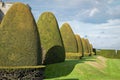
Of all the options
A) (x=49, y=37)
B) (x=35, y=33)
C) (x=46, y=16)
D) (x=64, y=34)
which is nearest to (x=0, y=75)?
(x=35, y=33)

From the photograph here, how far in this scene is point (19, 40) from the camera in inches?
634

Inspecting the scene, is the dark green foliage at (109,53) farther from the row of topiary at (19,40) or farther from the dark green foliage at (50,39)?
the row of topiary at (19,40)

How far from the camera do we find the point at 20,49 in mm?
15961

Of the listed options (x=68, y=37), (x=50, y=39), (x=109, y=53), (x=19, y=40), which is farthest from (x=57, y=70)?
(x=109, y=53)

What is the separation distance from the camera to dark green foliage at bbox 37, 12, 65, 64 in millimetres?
25281

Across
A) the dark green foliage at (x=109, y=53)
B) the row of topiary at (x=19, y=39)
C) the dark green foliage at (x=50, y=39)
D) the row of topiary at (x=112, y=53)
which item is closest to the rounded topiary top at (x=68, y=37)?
the dark green foliage at (x=50, y=39)

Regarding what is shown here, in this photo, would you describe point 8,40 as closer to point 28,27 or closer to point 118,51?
point 28,27

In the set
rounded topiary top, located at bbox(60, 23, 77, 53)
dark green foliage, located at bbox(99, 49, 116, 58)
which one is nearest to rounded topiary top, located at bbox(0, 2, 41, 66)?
rounded topiary top, located at bbox(60, 23, 77, 53)

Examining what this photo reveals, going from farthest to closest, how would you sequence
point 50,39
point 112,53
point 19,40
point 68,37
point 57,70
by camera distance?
point 112,53 < point 68,37 < point 50,39 < point 57,70 < point 19,40

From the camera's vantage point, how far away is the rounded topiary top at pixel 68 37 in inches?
1425

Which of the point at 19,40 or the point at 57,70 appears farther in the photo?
the point at 57,70

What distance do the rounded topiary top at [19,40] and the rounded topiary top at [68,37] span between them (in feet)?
64.1

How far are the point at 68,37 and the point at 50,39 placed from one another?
424 inches

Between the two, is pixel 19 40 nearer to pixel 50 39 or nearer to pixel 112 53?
pixel 50 39
